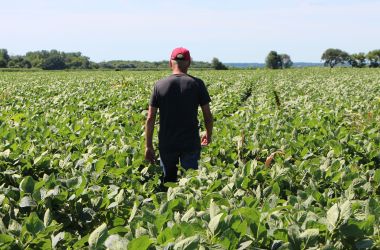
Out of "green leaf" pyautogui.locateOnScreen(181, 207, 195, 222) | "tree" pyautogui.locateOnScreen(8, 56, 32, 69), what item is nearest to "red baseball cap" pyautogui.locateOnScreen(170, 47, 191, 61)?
"green leaf" pyautogui.locateOnScreen(181, 207, 195, 222)

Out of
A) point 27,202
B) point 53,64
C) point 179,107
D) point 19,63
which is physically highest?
point 19,63

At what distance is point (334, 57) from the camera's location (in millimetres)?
134625

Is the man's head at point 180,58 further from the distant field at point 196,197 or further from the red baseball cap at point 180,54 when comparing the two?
the distant field at point 196,197

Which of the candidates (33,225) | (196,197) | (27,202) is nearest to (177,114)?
(196,197)

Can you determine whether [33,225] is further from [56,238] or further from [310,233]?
[310,233]

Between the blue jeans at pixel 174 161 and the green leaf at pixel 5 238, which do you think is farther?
the blue jeans at pixel 174 161

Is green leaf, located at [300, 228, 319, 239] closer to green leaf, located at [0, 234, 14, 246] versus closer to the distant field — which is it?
the distant field

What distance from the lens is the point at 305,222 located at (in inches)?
86.5

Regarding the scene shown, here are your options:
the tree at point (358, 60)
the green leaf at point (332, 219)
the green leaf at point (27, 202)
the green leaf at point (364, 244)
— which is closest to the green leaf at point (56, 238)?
the green leaf at point (27, 202)

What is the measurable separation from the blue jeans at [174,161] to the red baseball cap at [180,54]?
3.46 ft

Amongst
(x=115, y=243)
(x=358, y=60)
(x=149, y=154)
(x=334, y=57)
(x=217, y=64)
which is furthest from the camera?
(x=334, y=57)

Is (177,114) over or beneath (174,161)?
over

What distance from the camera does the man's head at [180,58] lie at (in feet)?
15.4

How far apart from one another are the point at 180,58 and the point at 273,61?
11856 centimetres
